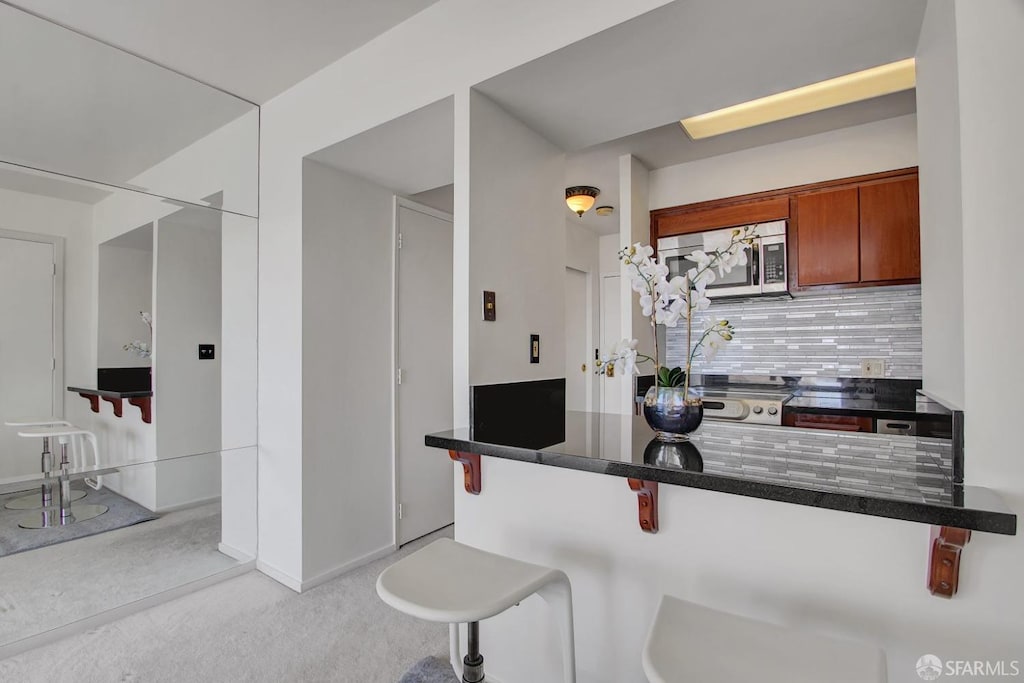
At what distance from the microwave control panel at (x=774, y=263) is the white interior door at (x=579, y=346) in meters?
2.14

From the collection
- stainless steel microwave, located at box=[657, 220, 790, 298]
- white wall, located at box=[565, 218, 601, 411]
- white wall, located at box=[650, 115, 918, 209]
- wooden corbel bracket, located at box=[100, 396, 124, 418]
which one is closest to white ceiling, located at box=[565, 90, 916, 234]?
white wall, located at box=[650, 115, 918, 209]

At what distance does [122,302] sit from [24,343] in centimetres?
40

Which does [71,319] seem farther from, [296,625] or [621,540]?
[621,540]

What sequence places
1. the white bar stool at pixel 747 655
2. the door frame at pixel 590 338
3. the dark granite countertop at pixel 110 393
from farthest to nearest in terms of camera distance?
the door frame at pixel 590 338 → the dark granite countertop at pixel 110 393 → the white bar stool at pixel 747 655

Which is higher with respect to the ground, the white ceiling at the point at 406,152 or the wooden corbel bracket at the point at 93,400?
the white ceiling at the point at 406,152

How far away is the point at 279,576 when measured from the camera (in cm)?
272

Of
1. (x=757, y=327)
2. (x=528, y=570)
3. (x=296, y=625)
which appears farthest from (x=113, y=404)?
(x=757, y=327)

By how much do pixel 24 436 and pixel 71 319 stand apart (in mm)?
529

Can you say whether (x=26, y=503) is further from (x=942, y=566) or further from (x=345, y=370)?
(x=942, y=566)

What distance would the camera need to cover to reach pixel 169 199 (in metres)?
2.56

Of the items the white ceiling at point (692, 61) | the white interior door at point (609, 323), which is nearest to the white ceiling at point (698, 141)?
the white ceiling at point (692, 61)

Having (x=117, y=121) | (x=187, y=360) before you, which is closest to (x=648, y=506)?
(x=187, y=360)

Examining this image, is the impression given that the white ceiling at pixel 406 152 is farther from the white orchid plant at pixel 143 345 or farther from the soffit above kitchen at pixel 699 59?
the white orchid plant at pixel 143 345

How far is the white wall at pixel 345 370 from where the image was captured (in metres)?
2.64
